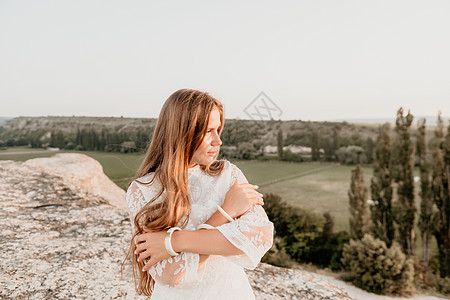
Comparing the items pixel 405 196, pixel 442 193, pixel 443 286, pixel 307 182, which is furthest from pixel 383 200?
pixel 307 182

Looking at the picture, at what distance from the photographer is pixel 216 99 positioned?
1.53 m

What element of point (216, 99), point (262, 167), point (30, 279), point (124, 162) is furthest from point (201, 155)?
point (262, 167)

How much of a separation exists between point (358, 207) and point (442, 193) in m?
6.08

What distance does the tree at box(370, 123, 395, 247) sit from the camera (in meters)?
24.0

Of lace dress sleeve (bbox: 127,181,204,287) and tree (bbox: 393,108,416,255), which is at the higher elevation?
lace dress sleeve (bbox: 127,181,204,287)

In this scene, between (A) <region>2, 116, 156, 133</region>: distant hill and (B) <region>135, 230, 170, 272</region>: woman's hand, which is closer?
(B) <region>135, 230, 170, 272</region>: woman's hand

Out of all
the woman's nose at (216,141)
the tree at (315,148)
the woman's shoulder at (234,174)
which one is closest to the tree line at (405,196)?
the tree at (315,148)

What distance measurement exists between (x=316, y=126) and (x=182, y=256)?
5445cm

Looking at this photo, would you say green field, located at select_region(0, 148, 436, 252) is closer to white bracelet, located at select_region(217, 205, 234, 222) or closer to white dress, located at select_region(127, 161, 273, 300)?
white dress, located at select_region(127, 161, 273, 300)

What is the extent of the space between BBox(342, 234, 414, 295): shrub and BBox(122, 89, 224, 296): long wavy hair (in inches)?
618

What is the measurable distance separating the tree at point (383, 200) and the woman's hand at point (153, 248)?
26.3 m

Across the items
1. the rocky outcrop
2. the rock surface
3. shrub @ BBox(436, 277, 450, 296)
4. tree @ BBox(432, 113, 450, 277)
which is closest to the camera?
the rock surface

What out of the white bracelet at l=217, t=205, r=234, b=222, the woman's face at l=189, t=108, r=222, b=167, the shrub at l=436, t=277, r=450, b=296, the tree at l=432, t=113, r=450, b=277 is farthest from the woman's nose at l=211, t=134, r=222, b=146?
the tree at l=432, t=113, r=450, b=277

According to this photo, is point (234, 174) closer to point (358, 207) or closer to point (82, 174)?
point (82, 174)
